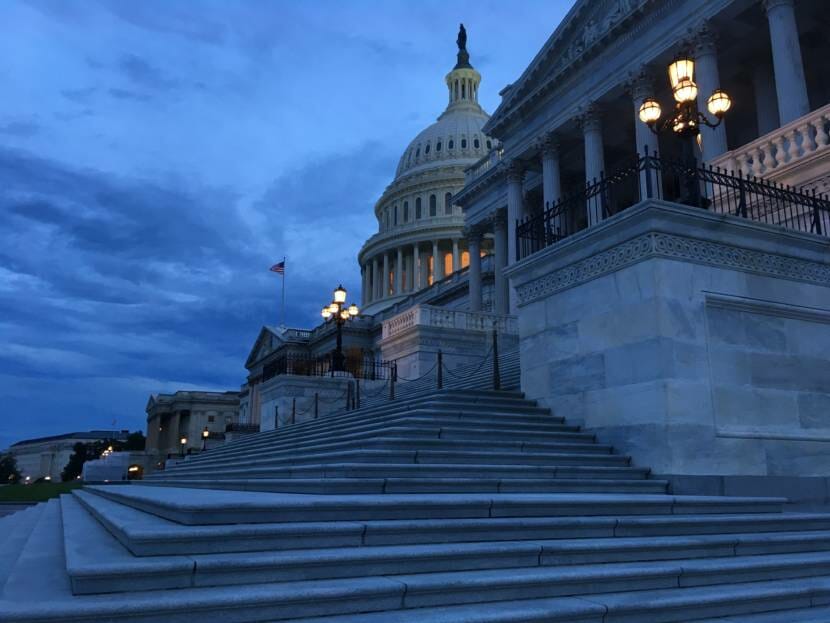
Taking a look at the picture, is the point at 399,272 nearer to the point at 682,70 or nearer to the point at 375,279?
the point at 375,279

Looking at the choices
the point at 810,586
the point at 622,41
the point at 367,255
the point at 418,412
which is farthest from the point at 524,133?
the point at 367,255

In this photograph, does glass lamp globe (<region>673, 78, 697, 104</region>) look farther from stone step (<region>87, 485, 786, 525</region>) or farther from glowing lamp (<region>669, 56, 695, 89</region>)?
stone step (<region>87, 485, 786, 525</region>)

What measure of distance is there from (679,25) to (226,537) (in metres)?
28.9

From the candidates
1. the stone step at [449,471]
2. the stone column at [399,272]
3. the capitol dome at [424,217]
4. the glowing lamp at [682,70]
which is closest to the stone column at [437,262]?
the capitol dome at [424,217]

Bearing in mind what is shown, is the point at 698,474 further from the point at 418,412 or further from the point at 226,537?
the point at 226,537

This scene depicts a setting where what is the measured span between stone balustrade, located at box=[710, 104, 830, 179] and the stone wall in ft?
20.7

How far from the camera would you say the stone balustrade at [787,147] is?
1775cm

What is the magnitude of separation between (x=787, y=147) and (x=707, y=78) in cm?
884

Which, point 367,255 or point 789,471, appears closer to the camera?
point 789,471

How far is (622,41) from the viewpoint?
3178 centimetres

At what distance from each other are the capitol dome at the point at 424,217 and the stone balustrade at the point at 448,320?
6602 centimetres

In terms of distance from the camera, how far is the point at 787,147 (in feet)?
61.9

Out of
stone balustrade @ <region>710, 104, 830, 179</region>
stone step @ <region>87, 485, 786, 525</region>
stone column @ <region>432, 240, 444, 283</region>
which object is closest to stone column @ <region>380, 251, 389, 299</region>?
stone column @ <region>432, 240, 444, 283</region>

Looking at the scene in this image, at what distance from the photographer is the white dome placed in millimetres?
112188
